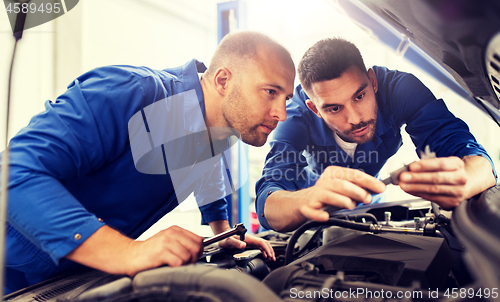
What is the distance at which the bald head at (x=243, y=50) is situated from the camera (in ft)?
3.62

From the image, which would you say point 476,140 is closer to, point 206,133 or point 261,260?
point 261,260

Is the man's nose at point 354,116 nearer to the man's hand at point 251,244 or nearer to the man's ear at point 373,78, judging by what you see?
the man's ear at point 373,78

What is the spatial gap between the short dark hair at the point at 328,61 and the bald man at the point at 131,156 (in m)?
0.12

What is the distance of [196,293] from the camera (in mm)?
445

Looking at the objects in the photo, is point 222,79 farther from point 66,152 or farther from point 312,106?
point 66,152

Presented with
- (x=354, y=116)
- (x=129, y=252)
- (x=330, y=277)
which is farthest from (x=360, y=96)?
(x=129, y=252)

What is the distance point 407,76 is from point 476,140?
37cm

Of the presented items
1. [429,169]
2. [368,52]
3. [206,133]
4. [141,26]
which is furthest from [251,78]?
[141,26]

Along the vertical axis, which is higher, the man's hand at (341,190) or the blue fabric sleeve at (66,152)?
the man's hand at (341,190)

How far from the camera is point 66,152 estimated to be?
0.67 metres

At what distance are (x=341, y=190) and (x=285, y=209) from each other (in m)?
0.35

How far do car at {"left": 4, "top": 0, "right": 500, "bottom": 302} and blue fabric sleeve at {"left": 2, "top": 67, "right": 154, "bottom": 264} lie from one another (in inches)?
4.9

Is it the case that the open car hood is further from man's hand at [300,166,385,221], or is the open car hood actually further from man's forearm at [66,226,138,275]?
man's forearm at [66,226,138,275]

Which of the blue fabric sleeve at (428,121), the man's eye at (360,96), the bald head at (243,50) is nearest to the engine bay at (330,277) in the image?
the blue fabric sleeve at (428,121)
